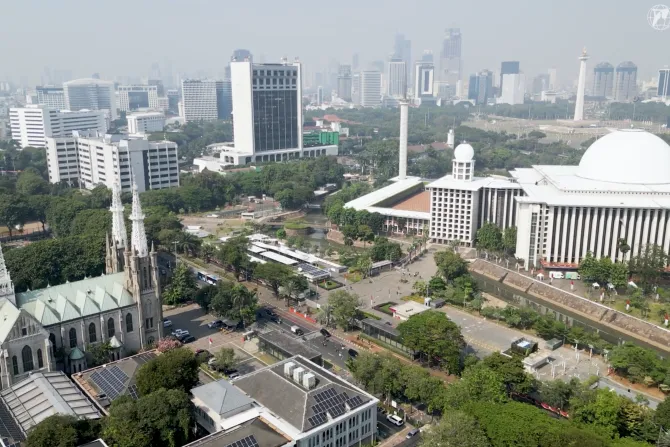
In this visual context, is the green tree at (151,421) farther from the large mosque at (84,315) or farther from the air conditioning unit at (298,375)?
the large mosque at (84,315)

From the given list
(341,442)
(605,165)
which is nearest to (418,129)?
(605,165)

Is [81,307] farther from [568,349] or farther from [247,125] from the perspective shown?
[247,125]

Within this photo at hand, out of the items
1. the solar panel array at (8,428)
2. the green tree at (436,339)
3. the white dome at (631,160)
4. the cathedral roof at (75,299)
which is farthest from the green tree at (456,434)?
the white dome at (631,160)

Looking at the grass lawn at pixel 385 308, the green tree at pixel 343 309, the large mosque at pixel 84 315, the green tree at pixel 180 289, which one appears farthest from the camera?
the green tree at pixel 180 289

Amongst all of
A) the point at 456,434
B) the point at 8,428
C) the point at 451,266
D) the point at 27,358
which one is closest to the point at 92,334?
the point at 27,358

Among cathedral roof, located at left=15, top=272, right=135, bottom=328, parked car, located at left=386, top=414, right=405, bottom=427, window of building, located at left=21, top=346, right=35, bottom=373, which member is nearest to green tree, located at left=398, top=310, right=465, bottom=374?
parked car, located at left=386, top=414, right=405, bottom=427
